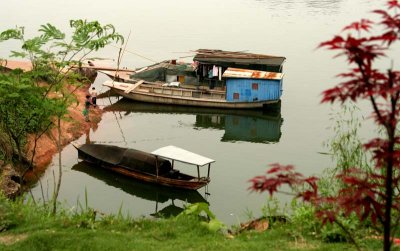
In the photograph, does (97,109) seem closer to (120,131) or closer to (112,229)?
(120,131)

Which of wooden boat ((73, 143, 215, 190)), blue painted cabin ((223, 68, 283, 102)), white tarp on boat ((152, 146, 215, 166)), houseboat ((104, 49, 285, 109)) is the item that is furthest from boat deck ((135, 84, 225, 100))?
white tarp on boat ((152, 146, 215, 166))

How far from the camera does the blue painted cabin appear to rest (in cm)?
2823

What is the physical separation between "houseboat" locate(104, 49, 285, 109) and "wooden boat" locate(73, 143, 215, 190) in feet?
35.9

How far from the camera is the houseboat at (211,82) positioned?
93.4 feet

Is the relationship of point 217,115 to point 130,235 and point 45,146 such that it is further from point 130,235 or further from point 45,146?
point 130,235

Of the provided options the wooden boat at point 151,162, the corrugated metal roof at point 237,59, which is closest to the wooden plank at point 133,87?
the corrugated metal roof at point 237,59

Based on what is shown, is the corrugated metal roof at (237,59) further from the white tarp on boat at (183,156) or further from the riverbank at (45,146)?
the white tarp on boat at (183,156)

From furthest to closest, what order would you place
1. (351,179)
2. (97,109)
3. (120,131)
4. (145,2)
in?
(145,2) → (97,109) → (120,131) → (351,179)

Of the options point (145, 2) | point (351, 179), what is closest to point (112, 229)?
point (351, 179)

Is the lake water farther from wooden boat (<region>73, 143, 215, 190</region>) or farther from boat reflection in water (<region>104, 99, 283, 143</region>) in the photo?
wooden boat (<region>73, 143, 215, 190</region>)

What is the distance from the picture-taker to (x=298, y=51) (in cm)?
4288

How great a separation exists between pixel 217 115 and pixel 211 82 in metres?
2.76

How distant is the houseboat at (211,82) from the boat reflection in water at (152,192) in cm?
1137

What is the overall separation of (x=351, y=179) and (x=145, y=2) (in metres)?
69.5
